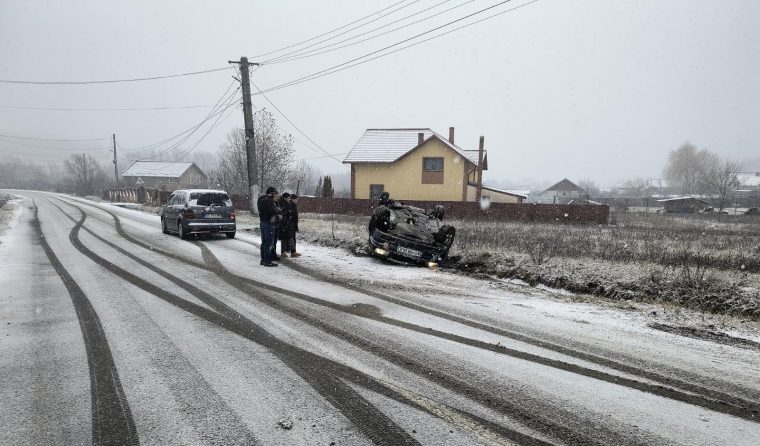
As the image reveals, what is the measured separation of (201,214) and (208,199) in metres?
0.61

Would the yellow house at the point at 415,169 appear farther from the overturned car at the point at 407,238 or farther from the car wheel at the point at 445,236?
the car wheel at the point at 445,236

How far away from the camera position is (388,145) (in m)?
37.1

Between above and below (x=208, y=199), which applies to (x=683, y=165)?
above

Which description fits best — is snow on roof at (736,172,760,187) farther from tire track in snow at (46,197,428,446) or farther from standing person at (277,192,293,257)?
tire track in snow at (46,197,428,446)

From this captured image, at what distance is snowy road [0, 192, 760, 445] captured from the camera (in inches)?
123

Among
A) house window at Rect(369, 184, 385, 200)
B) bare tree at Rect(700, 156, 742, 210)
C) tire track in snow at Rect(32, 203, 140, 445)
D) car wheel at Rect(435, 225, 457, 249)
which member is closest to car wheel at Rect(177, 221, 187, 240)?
tire track in snow at Rect(32, 203, 140, 445)

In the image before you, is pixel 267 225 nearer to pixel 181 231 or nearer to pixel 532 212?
pixel 181 231

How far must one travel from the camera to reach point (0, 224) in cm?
1797

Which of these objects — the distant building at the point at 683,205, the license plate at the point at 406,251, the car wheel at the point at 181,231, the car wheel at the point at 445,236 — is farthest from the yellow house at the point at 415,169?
the distant building at the point at 683,205

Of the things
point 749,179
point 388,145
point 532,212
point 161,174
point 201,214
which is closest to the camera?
point 201,214

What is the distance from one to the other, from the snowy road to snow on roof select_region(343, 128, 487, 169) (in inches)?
1124

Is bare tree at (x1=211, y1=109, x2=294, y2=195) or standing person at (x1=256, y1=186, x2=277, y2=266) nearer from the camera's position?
standing person at (x1=256, y1=186, x2=277, y2=266)

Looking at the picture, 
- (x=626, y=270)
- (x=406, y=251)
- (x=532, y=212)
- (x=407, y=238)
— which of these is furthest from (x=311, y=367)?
(x=532, y=212)

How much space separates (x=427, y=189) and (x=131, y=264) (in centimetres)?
2771
